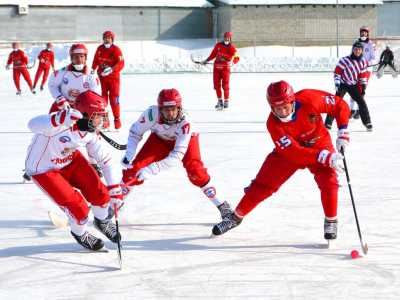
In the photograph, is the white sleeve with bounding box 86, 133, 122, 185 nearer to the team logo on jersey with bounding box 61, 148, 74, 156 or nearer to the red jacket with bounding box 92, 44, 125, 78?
the team logo on jersey with bounding box 61, 148, 74, 156

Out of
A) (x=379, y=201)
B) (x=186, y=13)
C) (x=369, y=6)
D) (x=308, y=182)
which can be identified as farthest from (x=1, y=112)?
(x=369, y=6)

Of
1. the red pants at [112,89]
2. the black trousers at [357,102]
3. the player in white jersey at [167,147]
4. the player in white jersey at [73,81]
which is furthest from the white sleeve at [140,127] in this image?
the red pants at [112,89]

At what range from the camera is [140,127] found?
527 centimetres

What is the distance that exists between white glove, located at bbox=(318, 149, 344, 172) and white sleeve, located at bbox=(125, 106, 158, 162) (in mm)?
1300

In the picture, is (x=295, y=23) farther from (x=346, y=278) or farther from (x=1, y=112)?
(x=346, y=278)

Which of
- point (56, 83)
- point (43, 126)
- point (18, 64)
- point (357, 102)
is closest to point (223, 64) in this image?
point (357, 102)

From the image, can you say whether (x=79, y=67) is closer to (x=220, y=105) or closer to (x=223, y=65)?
(x=220, y=105)

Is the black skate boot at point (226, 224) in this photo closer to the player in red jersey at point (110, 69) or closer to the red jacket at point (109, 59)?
the player in red jersey at point (110, 69)

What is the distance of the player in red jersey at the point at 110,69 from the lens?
36.5 ft

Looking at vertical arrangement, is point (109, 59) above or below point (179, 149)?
above

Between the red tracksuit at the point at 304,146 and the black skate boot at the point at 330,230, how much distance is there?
50 millimetres

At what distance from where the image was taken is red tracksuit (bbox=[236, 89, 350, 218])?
459 centimetres

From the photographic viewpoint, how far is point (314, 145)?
Result: 479 centimetres

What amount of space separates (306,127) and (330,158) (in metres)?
0.30
